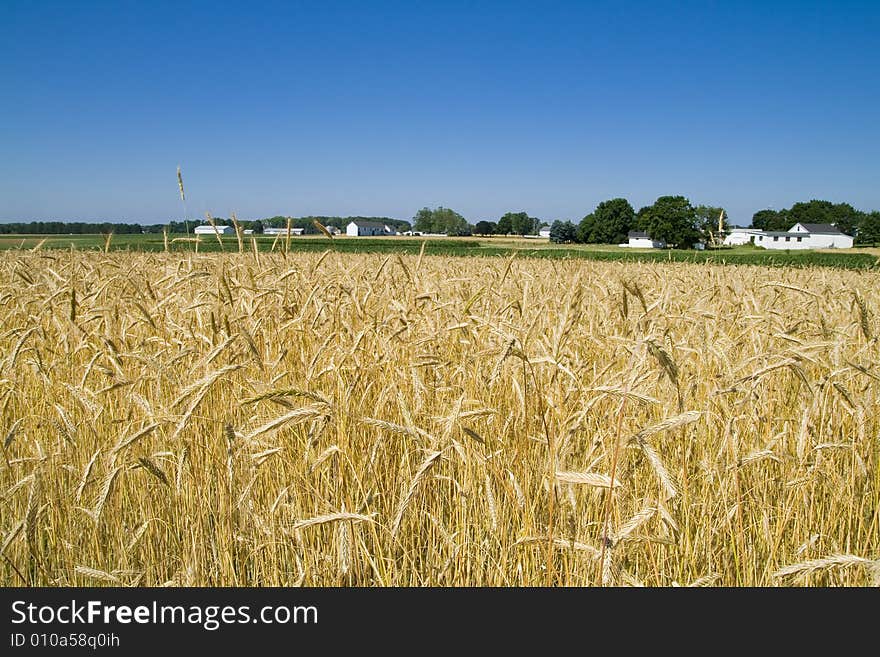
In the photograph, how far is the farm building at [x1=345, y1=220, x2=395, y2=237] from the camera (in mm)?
136500

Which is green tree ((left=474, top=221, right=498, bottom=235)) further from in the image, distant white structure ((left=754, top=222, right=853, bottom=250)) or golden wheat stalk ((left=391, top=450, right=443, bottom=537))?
golden wheat stalk ((left=391, top=450, right=443, bottom=537))

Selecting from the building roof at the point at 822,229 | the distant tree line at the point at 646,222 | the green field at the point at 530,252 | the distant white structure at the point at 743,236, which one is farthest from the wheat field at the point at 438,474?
the building roof at the point at 822,229

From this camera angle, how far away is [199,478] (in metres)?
2.22

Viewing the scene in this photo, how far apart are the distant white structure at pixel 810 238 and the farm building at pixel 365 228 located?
87.6 metres

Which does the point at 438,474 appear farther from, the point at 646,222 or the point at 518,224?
the point at 518,224

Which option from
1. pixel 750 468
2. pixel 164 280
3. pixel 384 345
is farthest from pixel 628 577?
pixel 164 280

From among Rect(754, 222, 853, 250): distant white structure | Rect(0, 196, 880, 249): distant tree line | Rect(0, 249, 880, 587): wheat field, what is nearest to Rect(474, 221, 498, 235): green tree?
Rect(0, 196, 880, 249): distant tree line

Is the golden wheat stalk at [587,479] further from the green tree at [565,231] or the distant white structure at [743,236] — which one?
the green tree at [565,231]

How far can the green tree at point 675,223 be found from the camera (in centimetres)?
8494

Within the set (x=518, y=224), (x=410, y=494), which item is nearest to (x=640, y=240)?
(x=518, y=224)

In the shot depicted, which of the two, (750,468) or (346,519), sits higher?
(346,519)

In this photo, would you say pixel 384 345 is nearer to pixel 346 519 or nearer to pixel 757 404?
pixel 346 519

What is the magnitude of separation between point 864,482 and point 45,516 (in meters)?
3.59

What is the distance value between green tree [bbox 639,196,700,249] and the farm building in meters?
72.8
